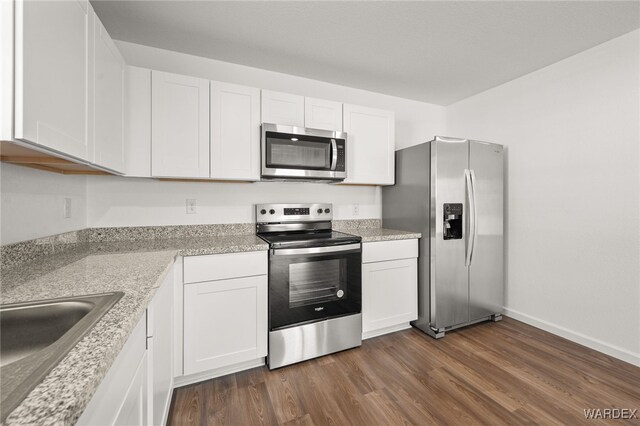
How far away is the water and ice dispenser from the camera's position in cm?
256

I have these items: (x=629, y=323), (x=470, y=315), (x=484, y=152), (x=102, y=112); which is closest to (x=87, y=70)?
(x=102, y=112)

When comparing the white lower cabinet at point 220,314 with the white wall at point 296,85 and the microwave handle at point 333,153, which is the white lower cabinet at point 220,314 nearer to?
the microwave handle at point 333,153

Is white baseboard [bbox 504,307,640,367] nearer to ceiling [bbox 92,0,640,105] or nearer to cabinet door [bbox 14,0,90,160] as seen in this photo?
ceiling [bbox 92,0,640,105]

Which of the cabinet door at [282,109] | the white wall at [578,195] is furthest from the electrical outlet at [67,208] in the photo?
the white wall at [578,195]

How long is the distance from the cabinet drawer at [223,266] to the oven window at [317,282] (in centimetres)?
25

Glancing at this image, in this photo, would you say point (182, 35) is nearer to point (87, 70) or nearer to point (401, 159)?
point (87, 70)

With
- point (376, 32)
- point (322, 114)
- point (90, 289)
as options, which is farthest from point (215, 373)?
point (376, 32)

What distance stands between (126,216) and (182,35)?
58.1 inches

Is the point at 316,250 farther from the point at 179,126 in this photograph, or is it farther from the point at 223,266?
the point at 179,126

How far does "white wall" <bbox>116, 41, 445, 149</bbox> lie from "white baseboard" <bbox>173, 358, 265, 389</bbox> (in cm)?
240

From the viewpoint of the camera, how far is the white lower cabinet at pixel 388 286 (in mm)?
2451

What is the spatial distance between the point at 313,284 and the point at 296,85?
78.2 inches

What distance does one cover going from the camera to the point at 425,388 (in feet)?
6.11

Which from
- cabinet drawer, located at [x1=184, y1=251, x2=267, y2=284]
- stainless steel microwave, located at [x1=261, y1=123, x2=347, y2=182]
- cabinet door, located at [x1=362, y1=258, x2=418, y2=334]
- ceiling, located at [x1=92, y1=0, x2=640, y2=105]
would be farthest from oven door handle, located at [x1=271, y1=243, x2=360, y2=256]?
ceiling, located at [x1=92, y1=0, x2=640, y2=105]
